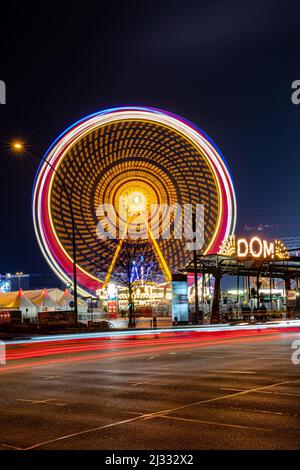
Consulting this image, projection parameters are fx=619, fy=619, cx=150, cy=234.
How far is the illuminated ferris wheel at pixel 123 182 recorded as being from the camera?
4362 centimetres

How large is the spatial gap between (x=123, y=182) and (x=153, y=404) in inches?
1532

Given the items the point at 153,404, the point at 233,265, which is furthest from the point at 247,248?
the point at 153,404

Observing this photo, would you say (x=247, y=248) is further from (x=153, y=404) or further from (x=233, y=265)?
(x=153, y=404)

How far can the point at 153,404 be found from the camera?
992 centimetres

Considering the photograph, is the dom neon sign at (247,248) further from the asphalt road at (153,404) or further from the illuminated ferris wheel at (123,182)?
the asphalt road at (153,404)

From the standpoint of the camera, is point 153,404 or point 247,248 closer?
point 153,404

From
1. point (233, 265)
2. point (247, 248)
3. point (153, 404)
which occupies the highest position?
point (247, 248)

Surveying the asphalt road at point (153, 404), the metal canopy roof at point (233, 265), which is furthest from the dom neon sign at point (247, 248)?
the asphalt road at point (153, 404)

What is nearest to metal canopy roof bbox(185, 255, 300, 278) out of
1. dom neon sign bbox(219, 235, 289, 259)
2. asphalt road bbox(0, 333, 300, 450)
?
dom neon sign bbox(219, 235, 289, 259)

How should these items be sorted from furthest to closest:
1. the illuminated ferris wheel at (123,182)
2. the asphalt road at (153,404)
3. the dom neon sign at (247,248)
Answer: the dom neon sign at (247,248) < the illuminated ferris wheel at (123,182) < the asphalt road at (153,404)

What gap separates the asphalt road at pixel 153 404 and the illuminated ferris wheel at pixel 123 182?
26.7m
